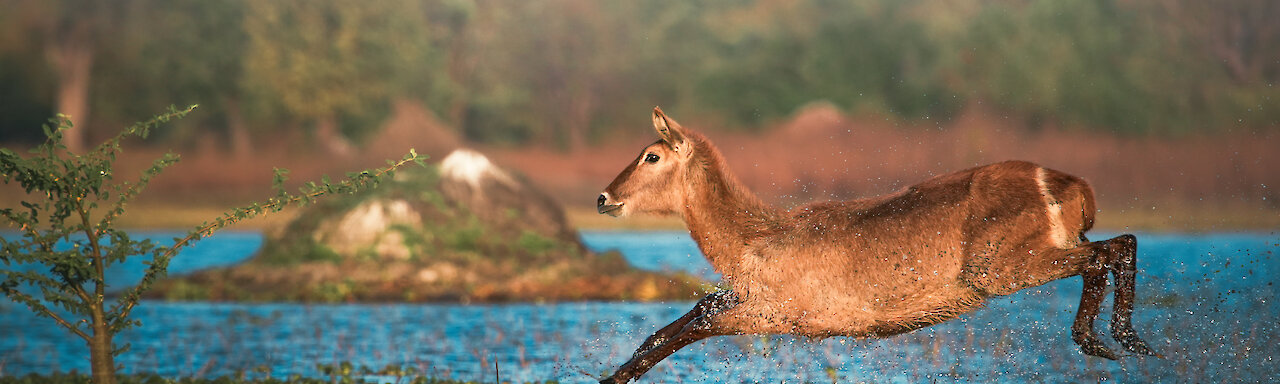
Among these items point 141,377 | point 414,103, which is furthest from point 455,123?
point 141,377

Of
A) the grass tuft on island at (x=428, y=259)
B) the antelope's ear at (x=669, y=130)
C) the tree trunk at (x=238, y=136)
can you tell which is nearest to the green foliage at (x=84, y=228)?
the antelope's ear at (x=669, y=130)

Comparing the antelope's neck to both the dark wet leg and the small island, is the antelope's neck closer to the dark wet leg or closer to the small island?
the dark wet leg

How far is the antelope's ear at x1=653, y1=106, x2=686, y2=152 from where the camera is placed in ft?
25.1

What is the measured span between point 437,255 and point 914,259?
12578 millimetres

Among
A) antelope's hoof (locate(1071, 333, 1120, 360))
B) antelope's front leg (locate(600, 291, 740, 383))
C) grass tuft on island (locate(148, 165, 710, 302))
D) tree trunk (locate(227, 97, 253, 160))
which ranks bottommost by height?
antelope's hoof (locate(1071, 333, 1120, 360))

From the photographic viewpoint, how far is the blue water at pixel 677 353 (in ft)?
30.5

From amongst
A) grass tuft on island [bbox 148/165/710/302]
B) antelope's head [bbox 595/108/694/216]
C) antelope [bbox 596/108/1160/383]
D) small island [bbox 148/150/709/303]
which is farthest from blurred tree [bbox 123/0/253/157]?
antelope [bbox 596/108/1160/383]

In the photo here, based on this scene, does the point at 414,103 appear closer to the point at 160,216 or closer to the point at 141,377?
the point at 160,216

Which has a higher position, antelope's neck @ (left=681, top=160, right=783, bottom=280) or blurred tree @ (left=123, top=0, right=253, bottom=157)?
blurred tree @ (left=123, top=0, right=253, bottom=157)

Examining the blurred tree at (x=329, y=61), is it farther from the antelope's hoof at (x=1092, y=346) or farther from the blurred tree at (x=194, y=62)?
the antelope's hoof at (x=1092, y=346)

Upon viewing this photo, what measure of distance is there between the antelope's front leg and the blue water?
1.19 ft

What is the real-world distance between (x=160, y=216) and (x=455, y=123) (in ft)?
31.8

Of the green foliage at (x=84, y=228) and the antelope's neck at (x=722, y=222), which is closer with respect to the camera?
the green foliage at (x=84, y=228)

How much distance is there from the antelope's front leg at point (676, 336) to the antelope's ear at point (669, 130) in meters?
1.03
